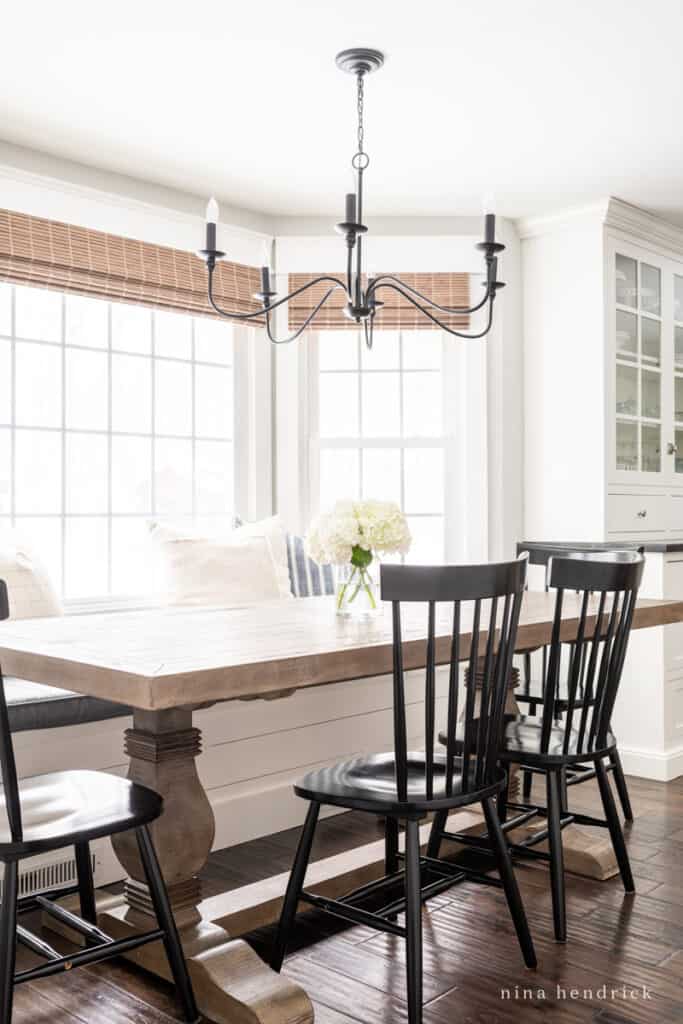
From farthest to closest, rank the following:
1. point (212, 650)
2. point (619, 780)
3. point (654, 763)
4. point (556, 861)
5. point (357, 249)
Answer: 1. point (654, 763)
2. point (619, 780)
3. point (357, 249)
4. point (556, 861)
5. point (212, 650)

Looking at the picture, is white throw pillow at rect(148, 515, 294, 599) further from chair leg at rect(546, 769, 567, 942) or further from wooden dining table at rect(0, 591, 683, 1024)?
chair leg at rect(546, 769, 567, 942)

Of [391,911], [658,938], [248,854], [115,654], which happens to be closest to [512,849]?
[658,938]

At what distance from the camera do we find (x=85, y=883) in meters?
2.20

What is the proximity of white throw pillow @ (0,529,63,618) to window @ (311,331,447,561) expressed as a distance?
1.69 metres

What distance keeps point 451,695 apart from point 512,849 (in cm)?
74

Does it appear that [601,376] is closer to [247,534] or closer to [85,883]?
[247,534]

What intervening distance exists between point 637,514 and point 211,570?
209 cm

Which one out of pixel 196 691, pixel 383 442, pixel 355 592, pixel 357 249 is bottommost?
pixel 196 691

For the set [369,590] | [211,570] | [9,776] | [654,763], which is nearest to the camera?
[9,776]

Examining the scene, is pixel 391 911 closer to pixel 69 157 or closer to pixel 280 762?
pixel 280 762

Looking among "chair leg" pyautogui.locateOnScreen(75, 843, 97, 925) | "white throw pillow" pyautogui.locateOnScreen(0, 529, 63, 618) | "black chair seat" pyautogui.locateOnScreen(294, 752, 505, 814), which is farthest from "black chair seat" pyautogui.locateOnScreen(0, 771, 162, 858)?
"white throw pillow" pyautogui.locateOnScreen(0, 529, 63, 618)

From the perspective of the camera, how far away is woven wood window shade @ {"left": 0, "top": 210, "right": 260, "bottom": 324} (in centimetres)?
370

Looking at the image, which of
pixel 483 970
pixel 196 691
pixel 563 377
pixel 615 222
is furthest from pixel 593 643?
pixel 615 222

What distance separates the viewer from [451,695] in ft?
6.27
